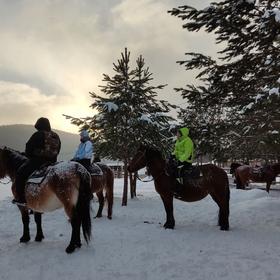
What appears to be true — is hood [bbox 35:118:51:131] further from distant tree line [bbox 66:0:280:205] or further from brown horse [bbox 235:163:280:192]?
brown horse [bbox 235:163:280:192]

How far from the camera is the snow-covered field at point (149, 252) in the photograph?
616cm

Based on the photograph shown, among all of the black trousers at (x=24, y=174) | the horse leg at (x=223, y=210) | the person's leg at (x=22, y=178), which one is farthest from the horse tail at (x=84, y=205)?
the horse leg at (x=223, y=210)

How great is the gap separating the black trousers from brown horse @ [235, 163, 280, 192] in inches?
675

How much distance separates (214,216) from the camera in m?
A: 12.9

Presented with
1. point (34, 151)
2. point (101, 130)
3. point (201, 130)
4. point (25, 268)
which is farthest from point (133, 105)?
point (25, 268)

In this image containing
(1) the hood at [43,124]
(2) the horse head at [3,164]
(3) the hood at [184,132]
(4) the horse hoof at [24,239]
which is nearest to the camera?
(1) the hood at [43,124]

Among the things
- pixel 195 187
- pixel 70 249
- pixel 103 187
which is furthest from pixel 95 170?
pixel 70 249

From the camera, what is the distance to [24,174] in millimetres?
8273

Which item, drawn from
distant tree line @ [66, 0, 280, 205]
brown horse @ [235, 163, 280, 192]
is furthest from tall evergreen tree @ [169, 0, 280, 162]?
brown horse @ [235, 163, 280, 192]

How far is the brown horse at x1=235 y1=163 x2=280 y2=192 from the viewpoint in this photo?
75.5 ft

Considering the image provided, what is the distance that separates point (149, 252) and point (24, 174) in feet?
10.9

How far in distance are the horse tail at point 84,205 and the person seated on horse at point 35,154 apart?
1067 mm

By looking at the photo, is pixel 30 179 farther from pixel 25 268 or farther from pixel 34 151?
pixel 25 268

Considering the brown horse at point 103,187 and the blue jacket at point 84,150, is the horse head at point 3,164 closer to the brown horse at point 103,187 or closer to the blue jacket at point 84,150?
the blue jacket at point 84,150
